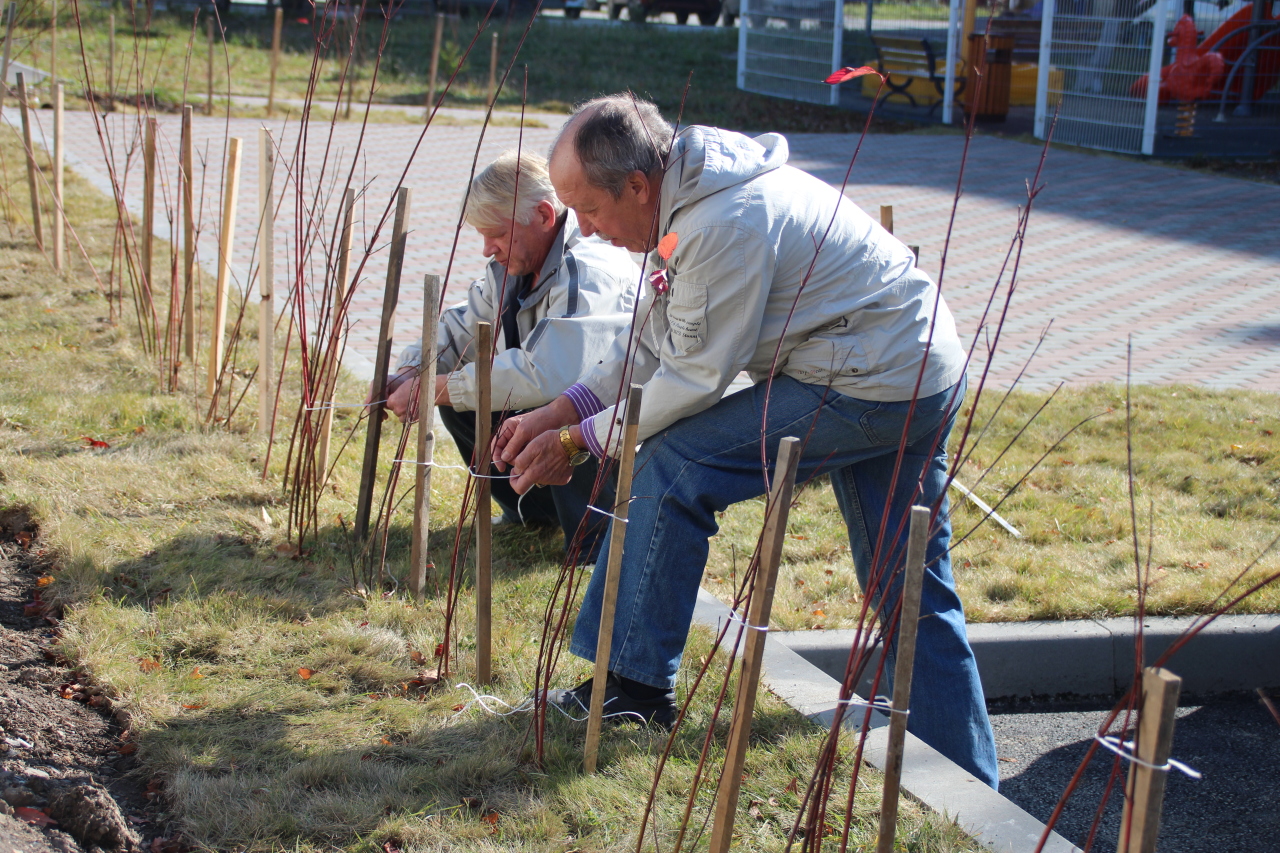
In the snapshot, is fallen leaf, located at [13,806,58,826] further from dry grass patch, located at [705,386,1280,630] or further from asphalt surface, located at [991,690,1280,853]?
asphalt surface, located at [991,690,1280,853]

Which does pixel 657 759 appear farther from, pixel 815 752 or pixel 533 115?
pixel 533 115

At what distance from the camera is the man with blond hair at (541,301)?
2961 mm

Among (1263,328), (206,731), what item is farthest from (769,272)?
(1263,328)

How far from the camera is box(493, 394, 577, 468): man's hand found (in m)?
2.47

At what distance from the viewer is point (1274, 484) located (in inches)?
155

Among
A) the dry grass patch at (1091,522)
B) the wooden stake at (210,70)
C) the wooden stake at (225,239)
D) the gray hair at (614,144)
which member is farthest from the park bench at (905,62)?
the gray hair at (614,144)

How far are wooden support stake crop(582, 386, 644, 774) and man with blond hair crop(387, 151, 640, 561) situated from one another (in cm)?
78

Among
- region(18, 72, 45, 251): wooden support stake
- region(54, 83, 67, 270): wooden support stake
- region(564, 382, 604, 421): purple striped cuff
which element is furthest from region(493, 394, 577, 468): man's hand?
region(18, 72, 45, 251): wooden support stake

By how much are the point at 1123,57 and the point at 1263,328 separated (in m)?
6.34

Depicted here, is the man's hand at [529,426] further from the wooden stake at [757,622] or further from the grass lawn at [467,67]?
the grass lawn at [467,67]

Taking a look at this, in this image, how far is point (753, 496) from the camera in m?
2.31

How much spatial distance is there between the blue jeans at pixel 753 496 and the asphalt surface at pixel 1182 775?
0.41 meters

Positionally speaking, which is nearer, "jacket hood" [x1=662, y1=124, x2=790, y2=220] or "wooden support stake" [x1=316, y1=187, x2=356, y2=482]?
"jacket hood" [x1=662, y1=124, x2=790, y2=220]

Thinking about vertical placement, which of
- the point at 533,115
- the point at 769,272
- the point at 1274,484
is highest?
the point at 533,115
